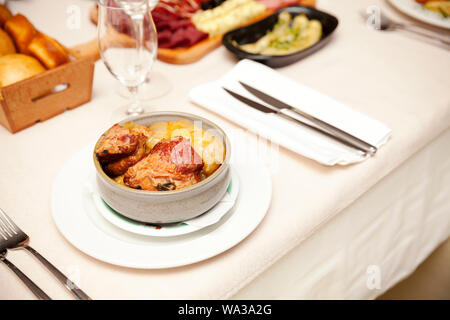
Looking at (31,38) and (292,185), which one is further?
(31,38)

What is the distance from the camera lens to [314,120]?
30.5 inches

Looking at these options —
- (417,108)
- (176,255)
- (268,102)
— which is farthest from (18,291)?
(417,108)

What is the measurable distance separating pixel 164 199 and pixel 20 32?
1.85ft

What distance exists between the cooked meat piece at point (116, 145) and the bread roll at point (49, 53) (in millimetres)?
334

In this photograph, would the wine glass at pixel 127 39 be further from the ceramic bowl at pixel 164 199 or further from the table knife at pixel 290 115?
the ceramic bowl at pixel 164 199

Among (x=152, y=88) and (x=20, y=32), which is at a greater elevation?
(x=20, y=32)

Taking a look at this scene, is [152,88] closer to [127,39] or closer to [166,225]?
[127,39]

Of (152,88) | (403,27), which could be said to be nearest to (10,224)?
(152,88)

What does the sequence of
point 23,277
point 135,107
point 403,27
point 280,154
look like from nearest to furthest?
point 23,277 → point 280,154 → point 135,107 → point 403,27

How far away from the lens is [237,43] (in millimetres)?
1071

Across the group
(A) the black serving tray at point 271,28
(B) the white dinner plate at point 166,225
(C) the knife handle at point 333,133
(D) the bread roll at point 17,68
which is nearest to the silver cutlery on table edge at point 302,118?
(C) the knife handle at point 333,133

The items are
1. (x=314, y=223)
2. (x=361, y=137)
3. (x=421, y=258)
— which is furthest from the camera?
(x=421, y=258)

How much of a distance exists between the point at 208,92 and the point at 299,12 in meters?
0.45

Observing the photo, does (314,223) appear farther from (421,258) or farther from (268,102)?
(421,258)
